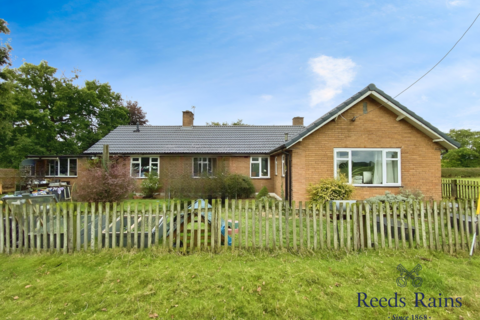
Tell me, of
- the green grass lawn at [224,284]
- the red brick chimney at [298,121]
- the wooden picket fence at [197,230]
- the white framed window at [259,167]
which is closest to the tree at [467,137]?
the red brick chimney at [298,121]

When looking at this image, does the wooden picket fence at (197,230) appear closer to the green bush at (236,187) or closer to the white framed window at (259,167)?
Answer: the green bush at (236,187)

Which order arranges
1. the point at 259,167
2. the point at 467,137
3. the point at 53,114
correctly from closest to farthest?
the point at 259,167 → the point at 53,114 → the point at 467,137

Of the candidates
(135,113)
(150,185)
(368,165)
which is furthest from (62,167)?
(368,165)

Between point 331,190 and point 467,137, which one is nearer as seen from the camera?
point 331,190

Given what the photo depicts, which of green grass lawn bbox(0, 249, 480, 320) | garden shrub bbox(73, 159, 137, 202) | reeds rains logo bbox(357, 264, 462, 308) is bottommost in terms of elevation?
reeds rains logo bbox(357, 264, 462, 308)

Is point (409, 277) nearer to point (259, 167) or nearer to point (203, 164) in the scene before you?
point (259, 167)

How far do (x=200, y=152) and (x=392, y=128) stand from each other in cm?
1203

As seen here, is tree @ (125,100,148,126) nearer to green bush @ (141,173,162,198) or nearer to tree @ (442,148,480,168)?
green bush @ (141,173,162,198)

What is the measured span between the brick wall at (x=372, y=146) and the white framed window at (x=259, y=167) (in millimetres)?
6366

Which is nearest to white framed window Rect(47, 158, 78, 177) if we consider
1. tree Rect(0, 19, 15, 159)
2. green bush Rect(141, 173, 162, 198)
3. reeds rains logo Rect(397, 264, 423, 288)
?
tree Rect(0, 19, 15, 159)

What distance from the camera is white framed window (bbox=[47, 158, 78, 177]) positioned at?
17.7 metres

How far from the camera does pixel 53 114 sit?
26.7m

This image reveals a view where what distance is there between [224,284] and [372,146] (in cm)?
990

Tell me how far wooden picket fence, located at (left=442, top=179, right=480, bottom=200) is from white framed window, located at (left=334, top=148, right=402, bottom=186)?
18.0ft
